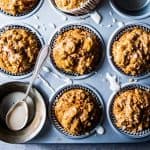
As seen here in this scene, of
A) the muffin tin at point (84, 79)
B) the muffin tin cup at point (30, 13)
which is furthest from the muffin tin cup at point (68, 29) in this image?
the muffin tin cup at point (30, 13)

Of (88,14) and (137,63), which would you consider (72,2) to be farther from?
(137,63)

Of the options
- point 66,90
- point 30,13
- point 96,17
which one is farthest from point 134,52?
point 30,13

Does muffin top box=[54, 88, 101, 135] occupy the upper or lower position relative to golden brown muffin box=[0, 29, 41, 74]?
lower

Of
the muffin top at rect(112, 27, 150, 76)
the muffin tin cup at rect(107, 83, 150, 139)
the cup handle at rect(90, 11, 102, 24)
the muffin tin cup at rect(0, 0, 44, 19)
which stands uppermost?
the muffin tin cup at rect(0, 0, 44, 19)

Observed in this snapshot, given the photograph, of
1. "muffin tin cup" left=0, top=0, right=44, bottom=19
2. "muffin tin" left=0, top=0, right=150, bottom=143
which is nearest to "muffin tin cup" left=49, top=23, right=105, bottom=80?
"muffin tin" left=0, top=0, right=150, bottom=143

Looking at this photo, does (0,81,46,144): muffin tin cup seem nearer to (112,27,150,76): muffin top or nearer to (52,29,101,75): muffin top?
(52,29,101,75): muffin top

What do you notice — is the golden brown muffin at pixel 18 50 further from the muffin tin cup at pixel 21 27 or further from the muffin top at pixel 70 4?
the muffin top at pixel 70 4
